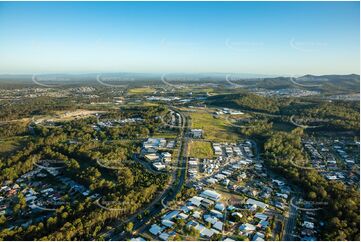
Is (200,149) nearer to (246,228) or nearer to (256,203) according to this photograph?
(256,203)

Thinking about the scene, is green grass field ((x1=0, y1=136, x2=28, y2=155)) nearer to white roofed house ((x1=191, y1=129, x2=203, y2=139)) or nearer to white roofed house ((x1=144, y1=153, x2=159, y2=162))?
white roofed house ((x1=144, y1=153, x2=159, y2=162))

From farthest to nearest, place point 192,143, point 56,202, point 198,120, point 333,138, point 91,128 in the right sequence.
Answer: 1. point 198,120
2. point 91,128
3. point 333,138
4. point 192,143
5. point 56,202

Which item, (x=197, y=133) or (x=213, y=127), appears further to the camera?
(x=213, y=127)

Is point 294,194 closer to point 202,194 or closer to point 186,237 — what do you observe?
point 202,194

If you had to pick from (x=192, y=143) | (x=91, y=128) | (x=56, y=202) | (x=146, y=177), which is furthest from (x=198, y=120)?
(x=56, y=202)

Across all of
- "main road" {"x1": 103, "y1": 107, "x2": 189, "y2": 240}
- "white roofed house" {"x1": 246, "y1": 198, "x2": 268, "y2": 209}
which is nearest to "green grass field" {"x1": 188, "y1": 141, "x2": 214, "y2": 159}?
"main road" {"x1": 103, "y1": 107, "x2": 189, "y2": 240}

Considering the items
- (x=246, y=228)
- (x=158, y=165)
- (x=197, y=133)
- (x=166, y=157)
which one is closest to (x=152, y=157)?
(x=166, y=157)

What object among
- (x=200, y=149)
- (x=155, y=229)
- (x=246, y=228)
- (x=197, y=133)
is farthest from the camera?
(x=197, y=133)
